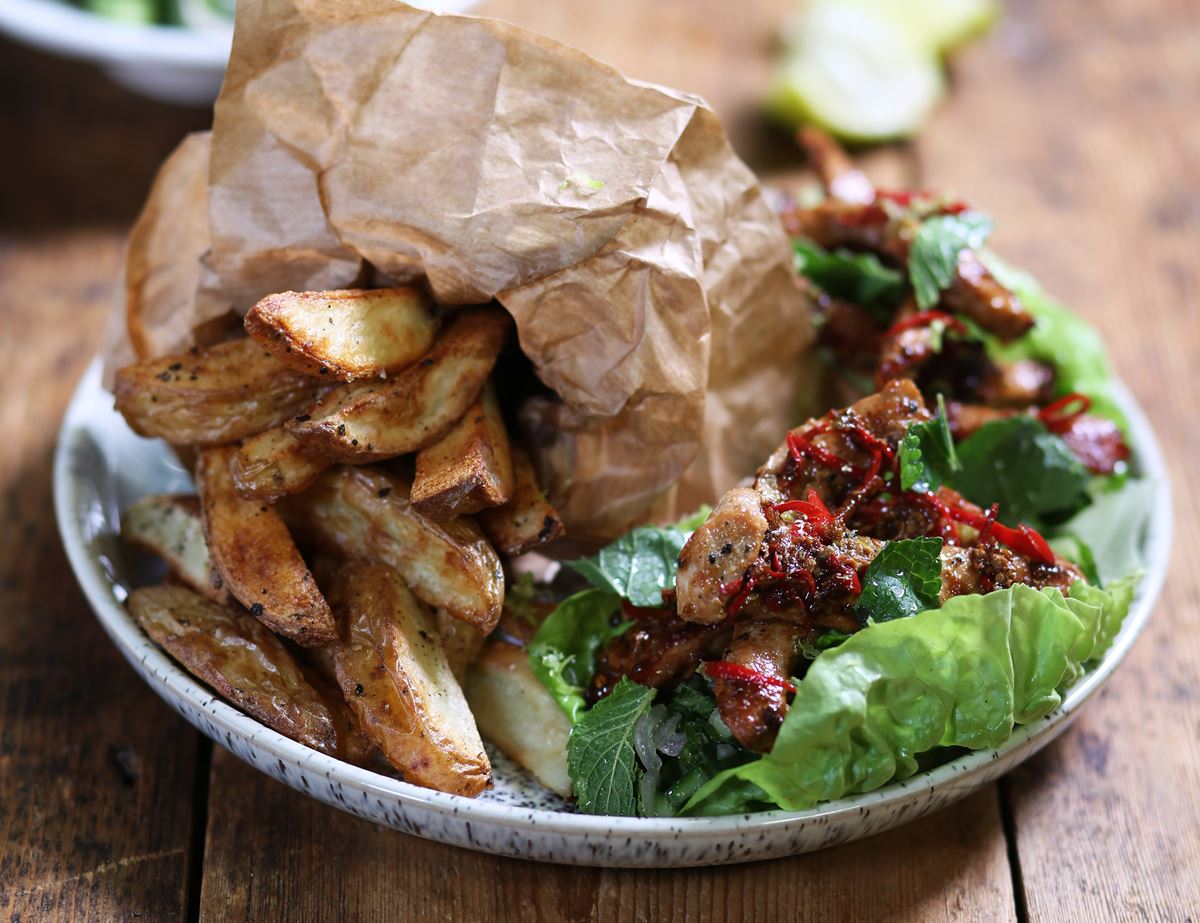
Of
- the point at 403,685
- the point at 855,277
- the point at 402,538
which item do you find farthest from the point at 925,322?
the point at 403,685

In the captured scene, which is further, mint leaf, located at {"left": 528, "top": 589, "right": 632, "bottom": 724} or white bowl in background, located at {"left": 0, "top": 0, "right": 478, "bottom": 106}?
white bowl in background, located at {"left": 0, "top": 0, "right": 478, "bottom": 106}

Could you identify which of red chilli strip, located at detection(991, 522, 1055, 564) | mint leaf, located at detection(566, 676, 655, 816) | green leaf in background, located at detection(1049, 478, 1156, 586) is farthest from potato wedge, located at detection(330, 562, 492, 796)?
green leaf in background, located at detection(1049, 478, 1156, 586)

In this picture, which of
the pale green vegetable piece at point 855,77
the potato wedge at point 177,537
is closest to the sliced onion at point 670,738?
the potato wedge at point 177,537

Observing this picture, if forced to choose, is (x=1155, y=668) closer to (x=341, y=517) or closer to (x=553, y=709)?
(x=553, y=709)

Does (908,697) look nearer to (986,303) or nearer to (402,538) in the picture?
(402,538)

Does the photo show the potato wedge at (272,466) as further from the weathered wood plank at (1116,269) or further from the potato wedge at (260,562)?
the weathered wood plank at (1116,269)

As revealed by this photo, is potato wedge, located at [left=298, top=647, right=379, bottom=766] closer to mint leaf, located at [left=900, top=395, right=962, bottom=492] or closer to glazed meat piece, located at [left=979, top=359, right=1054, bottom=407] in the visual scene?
mint leaf, located at [left=900, top=395, right=962, bottom=492]
